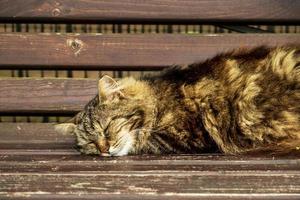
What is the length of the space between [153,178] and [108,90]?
96 cm

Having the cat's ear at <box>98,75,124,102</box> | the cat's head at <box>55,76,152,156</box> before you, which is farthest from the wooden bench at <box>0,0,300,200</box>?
the cat's ear at <box>98,75,124,102</box>

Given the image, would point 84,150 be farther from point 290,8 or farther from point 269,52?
point 290,8

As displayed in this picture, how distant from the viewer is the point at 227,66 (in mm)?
2490

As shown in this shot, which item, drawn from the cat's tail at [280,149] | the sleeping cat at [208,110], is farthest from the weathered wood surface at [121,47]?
the cat's tail at [280,149]

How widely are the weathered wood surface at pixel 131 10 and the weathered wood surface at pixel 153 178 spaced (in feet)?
3.74

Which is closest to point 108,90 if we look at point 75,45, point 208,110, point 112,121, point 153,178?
point 112,121

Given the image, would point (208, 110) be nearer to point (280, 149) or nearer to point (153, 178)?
point (280, 149)

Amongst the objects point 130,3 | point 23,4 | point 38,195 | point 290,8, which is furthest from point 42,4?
point 38,195

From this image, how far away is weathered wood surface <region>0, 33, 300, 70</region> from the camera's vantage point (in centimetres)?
299

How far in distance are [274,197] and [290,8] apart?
169cm

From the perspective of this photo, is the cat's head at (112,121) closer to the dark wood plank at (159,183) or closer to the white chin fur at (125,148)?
the white chin fur at (125,148)

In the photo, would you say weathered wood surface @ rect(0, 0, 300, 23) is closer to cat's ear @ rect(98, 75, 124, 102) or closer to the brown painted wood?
the brown painted wood

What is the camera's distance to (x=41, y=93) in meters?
3.05

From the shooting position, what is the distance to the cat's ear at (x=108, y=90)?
2502 mm
